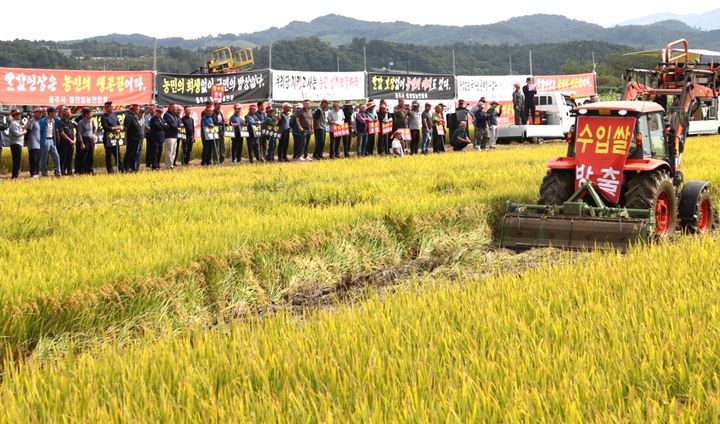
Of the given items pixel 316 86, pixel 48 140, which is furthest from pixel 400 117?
pixel 48 140

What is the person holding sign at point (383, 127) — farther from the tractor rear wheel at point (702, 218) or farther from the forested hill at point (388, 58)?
the forested hill at point (388, 58)

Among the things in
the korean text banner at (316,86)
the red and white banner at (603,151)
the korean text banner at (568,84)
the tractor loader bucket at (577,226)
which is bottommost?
the tractor loader bucket at (577,226)

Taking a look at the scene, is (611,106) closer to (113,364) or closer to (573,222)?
(573,222)

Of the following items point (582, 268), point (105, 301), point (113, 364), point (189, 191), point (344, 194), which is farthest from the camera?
point (189, 191)

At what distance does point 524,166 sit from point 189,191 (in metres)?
5.48

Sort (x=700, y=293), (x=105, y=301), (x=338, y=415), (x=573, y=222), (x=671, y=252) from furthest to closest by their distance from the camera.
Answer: (x=573, y=222)
(x=671, y=252)
(x=105, y=301)
(x=700, y=293)
(x=338, y=415)

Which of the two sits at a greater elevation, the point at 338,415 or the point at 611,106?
the point at 611,106

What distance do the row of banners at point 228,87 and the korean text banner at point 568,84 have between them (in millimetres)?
1158

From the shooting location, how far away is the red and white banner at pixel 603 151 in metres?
8.45

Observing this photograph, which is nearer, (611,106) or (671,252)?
(671,252)

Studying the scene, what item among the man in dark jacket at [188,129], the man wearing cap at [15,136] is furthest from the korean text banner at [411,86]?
the man wearing cap at [15,136]

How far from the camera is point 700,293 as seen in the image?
4.64 metres

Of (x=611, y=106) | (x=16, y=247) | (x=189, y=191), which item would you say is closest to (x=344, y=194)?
(x=189, y=191)

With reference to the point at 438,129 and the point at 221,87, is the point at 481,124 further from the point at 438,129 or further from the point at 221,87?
the point at 221,87
